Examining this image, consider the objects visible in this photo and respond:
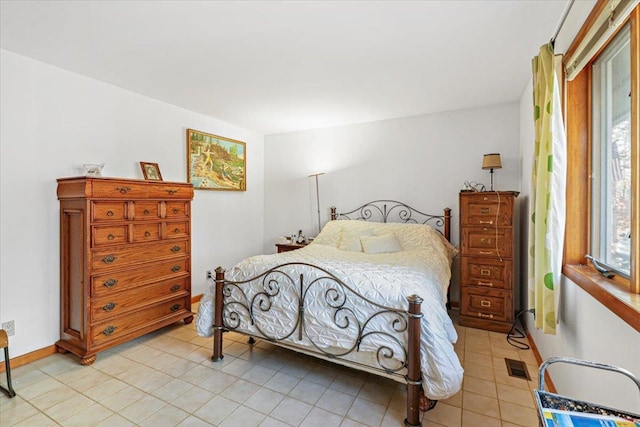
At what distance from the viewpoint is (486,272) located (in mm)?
3113

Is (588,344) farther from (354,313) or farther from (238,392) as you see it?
(238,392)

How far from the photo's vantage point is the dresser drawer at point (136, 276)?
8.11ft

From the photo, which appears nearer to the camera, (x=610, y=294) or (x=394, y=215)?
(x=610, y=294)

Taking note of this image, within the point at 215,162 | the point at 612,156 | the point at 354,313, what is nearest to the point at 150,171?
the point at 215,162

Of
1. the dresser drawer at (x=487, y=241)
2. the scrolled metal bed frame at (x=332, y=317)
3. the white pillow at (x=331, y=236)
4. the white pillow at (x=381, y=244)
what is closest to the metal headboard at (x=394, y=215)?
the white pillow at (x=331, y=236)

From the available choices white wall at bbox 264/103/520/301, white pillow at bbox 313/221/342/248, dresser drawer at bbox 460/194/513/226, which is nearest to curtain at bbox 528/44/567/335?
dresser drawer at bbox 460/194/513/226

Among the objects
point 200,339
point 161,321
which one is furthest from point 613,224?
point 161,321

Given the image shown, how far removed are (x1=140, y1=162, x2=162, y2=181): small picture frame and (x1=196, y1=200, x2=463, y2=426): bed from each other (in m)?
1.60

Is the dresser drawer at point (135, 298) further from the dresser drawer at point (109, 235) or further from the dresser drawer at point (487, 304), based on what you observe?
the dresser drawer at point (487, 304)

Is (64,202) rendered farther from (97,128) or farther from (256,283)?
(256,283)

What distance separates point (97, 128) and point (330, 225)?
2790 millimetres

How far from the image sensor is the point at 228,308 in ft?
8.19

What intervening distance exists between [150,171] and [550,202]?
3.61 metres

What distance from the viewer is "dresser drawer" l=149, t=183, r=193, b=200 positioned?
290 centimetres
